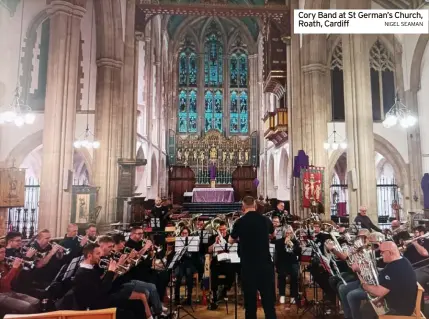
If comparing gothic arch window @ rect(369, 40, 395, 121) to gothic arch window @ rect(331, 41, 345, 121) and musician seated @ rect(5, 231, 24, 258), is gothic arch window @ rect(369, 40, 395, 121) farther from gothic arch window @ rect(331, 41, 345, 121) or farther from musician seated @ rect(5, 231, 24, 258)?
musician seated @ rect(5, 231, 24, 258)

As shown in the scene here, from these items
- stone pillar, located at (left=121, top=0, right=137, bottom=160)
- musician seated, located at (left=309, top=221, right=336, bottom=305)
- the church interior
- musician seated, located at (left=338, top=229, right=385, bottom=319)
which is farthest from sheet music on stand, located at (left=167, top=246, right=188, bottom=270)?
stone pillar, located at (left=121, top=0, right=137, bottom=160)

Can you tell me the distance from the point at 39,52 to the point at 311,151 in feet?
37.5

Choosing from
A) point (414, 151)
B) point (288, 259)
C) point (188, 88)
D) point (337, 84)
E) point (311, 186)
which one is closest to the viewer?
point (288, 259)

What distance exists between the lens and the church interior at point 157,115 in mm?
7840

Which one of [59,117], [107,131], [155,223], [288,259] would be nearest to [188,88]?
[107,131]

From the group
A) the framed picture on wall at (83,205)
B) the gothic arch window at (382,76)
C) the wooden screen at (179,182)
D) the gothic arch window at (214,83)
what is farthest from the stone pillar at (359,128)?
the gothic arch window at (214,83)

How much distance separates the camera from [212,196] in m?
21.0

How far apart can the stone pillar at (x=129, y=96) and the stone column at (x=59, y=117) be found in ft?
15.7

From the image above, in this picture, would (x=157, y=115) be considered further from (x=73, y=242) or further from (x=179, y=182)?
(x=73, y=242)

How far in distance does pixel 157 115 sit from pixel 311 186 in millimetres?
13131

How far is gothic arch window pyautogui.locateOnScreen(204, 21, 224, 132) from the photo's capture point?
89.9ft

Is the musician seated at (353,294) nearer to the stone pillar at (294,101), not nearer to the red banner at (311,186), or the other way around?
the red banner at (311,186)

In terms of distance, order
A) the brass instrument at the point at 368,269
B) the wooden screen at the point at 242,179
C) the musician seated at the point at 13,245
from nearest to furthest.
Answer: the brass instrument at the point at 368,269
the musician seated at the point at 13,245
the wooden screen at the point at 242,179

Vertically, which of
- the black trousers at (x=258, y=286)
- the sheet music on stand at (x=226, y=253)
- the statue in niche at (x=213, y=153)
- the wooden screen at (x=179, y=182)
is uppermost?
the statue in niche at (x=213, y=153)
